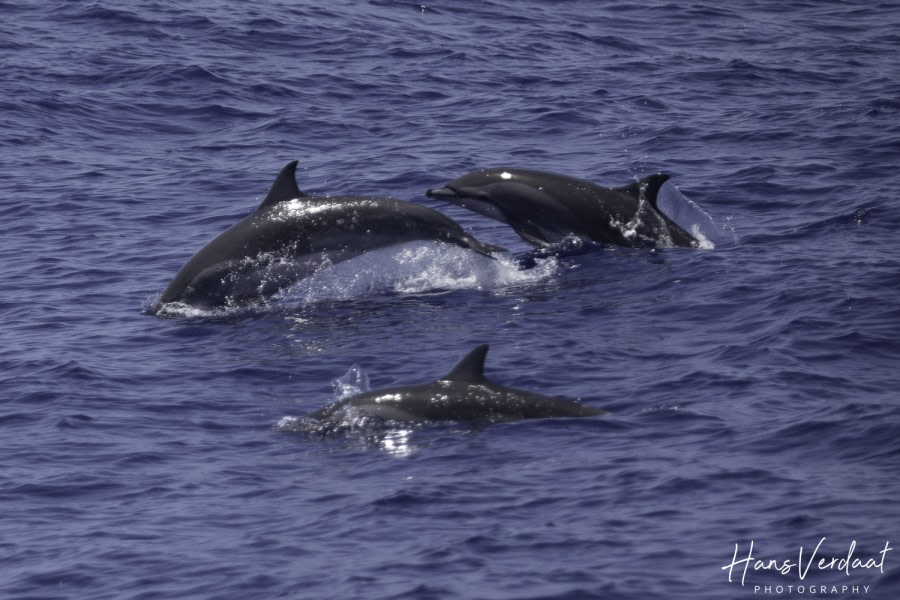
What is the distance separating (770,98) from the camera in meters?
27.3

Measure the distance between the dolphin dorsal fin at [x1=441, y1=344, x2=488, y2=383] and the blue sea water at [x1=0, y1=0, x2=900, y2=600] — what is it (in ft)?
1.82

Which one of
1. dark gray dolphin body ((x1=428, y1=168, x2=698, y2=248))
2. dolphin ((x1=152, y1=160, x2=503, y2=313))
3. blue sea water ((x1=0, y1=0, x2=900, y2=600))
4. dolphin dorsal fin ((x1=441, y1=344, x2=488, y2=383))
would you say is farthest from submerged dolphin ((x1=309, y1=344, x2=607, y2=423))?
dark gray dolphin body ((x1=428, y1=168, x2=698, y2=248))

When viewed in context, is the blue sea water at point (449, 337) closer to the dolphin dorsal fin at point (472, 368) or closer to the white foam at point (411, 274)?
the white foam at point (411, 274)

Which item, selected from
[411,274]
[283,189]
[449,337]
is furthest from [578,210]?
[283,189]

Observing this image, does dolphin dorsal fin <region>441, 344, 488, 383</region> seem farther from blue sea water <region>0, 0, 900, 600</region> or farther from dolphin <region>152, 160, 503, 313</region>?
dolphin <region>152, 160, 503, 313</region>

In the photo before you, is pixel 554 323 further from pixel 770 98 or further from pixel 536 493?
pixel 770 98

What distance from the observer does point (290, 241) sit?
56.8 feet

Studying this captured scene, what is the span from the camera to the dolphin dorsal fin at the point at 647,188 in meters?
18.3

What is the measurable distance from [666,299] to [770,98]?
12.3m

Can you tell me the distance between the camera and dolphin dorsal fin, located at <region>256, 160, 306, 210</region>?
1716 cm

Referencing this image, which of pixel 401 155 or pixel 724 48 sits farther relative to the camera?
pixel 724 48

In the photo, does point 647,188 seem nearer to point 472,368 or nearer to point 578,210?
point 578,210

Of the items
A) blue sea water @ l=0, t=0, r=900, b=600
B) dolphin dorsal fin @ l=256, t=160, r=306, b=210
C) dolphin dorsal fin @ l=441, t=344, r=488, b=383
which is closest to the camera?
blue sea water @ l=0, t=0, r=900, b=600

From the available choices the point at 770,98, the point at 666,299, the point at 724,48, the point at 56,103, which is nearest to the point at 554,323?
the point at 666,299
